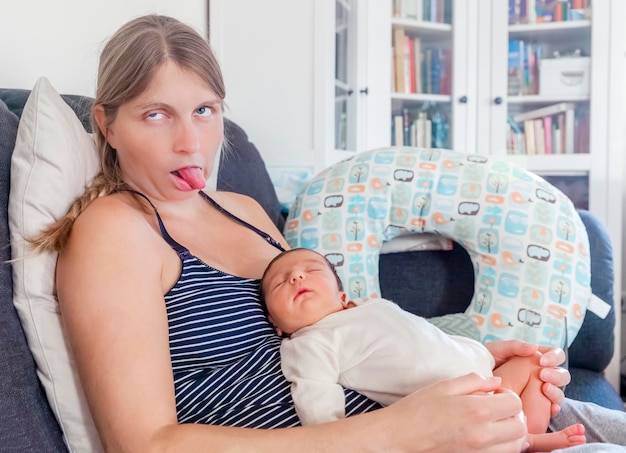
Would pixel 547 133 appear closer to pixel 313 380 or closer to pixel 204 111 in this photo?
pixel 204 111

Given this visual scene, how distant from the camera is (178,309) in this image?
39.3 inches

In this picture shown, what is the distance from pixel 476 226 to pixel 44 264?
1.00 m

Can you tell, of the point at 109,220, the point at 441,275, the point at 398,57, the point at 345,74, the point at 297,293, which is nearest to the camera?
the point at 109,220

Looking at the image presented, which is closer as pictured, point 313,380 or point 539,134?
point 313,380

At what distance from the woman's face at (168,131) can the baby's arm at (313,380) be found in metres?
0.32

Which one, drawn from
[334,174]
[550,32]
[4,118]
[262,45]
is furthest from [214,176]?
[550,32]

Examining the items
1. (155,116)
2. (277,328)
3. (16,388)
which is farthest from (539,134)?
(16,388)

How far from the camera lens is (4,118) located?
1.06 metres

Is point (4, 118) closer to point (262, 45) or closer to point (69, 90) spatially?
point (69, 90)

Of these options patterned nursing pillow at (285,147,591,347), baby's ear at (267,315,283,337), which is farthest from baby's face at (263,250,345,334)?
patterned nursing pillow at (285,147,591,347)

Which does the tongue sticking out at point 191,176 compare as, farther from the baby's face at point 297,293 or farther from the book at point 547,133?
the book at point 547,133

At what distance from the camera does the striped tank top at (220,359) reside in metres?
0.98

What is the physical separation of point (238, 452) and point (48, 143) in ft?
1.80

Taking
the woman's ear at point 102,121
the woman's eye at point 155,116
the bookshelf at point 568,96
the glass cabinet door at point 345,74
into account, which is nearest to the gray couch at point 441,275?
the woman's ear at point 102,121
